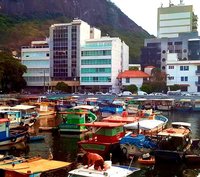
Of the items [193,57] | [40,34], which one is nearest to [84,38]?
[193,57]

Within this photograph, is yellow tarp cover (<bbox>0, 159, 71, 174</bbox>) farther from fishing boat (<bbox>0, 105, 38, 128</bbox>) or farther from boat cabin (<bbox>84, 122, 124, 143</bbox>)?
fishing boat (<bbox>0, 105, 38, 128</bbox>)

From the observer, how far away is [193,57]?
372 ft

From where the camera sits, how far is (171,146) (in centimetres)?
2809

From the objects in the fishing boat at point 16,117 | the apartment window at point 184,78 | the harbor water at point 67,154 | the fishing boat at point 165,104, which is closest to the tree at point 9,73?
the fishing boat at point 165,104

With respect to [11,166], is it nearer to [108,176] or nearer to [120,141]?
[108,176]

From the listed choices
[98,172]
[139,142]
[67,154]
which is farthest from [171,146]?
[98,172]

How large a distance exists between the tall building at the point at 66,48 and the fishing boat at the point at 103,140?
76702mm

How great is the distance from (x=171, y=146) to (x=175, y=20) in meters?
112

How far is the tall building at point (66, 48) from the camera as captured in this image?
105562 millimetres

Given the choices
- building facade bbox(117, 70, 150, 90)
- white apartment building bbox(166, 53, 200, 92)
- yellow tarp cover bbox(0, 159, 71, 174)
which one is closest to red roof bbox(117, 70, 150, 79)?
building facade bbox(117, 70, 150, 90)

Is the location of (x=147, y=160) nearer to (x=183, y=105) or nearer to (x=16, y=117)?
(x=16, y=117)

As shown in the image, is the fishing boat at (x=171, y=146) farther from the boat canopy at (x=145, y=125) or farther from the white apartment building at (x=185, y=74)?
the white apartment building at (x=185, y=74)

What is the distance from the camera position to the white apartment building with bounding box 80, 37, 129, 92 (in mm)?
103438

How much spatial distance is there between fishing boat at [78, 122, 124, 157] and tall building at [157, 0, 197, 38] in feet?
351
